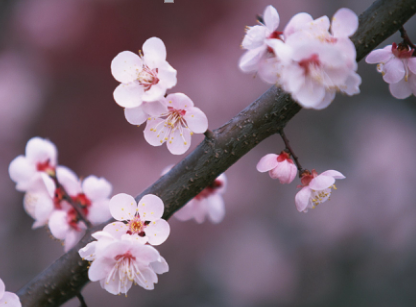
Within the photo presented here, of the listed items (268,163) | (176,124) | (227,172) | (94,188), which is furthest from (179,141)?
(227,172)

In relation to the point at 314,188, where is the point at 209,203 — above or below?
above

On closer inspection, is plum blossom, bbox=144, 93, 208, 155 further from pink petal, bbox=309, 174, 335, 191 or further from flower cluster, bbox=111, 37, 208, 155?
pink petal, bbox=309, 174, 335, 191

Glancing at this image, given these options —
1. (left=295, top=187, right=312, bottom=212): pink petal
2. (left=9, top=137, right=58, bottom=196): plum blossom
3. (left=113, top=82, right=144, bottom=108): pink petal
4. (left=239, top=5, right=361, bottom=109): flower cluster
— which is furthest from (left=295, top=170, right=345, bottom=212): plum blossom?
(left=9, top=137, right=58, bottom=196): plum blossom

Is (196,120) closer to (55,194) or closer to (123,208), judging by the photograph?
(123,208)

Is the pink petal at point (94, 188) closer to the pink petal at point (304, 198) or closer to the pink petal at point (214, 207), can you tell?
the pink petal at point (214, 207)

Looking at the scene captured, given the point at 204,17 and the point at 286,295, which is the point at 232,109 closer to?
the point at 204,17

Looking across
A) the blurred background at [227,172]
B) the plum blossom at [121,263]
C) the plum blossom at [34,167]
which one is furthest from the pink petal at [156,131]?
the blurred background at [227,172]
